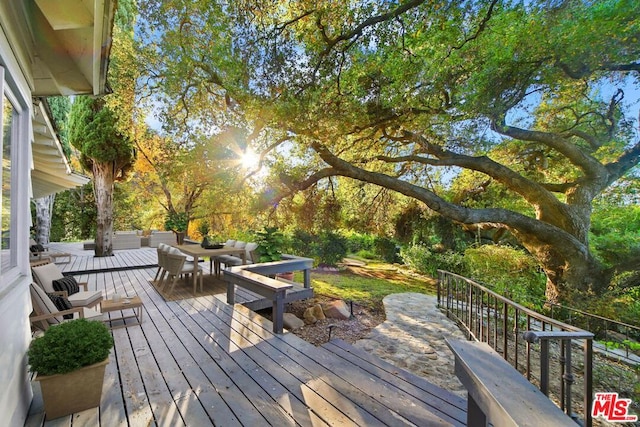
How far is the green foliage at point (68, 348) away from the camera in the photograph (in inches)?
79.5

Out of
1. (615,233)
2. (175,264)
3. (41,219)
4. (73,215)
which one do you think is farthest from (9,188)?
(73,215)

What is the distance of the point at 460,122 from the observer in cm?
762

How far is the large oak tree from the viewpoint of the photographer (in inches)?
206

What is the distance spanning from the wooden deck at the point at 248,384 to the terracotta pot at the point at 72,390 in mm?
70

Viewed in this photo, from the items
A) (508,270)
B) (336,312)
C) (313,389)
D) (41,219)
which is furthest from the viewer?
(41,219)

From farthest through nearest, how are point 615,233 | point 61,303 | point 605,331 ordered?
point 615,233 < point 605,331 < point 61,303

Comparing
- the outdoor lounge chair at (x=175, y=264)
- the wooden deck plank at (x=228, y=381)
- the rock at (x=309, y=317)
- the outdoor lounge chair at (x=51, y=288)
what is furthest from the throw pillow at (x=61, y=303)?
the rock at (x=309, y=317)

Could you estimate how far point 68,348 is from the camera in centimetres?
208

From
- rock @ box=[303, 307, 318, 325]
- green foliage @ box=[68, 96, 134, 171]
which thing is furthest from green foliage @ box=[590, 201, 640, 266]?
green foliage @ box=[68, 96, 134, 171]

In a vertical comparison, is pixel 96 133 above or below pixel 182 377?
above

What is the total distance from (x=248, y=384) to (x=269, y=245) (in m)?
3.57

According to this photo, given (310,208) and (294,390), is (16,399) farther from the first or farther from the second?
(310,208)

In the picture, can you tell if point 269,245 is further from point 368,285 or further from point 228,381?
point 368,285

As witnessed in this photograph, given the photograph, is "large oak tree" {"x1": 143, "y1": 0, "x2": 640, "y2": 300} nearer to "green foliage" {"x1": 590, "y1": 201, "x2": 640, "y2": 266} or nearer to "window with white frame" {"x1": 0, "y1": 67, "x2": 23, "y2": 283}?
"green foliage" {"x1": 590, "y1": 201, "x2": 640, "y2": 266}
